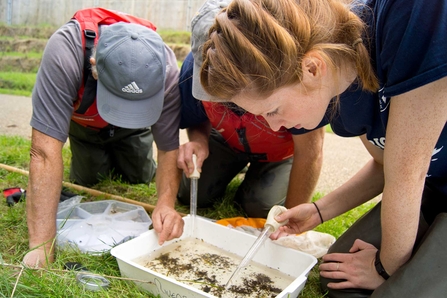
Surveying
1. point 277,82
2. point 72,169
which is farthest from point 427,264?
point 72,169

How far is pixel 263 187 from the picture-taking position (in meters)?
2.63

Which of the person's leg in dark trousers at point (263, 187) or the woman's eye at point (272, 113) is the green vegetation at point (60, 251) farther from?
the woman's eye at point (272, 113)

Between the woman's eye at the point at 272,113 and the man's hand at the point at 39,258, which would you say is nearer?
the woman's eye at the point at 272,113

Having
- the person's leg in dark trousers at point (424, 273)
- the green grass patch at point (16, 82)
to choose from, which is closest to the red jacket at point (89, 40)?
the person's leg in dark trousers at point (424, 273)

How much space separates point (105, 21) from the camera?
2.30 meters

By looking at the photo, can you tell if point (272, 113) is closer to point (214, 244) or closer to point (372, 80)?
point (372, 80)

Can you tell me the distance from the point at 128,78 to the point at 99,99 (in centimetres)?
16

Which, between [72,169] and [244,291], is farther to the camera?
[72,169]

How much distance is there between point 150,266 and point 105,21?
1195mm

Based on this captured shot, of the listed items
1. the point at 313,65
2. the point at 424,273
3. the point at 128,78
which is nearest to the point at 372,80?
the point at 313,65

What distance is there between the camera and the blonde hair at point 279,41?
4.12 ft

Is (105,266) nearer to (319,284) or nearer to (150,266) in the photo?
(150,266)

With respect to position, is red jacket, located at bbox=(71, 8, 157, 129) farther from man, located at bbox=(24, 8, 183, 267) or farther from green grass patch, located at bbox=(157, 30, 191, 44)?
green grass patch, located at bbox=(157, 30, 191, 44)

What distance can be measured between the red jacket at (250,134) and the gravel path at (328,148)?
2.70 ft
